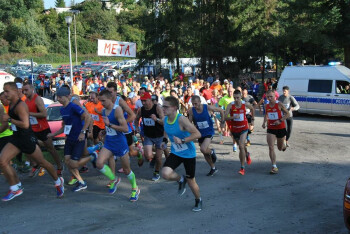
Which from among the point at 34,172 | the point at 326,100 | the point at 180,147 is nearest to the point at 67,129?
the point at 34,172

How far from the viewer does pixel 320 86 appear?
17562mm

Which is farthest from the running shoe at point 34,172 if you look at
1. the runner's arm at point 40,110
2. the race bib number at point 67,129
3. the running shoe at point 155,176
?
the running shoe at point 155,176

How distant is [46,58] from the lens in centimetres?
7244

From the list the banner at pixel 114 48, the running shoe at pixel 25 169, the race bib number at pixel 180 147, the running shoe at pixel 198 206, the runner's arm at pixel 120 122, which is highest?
the banner at pixel 114 48

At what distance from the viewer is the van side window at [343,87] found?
1680cm

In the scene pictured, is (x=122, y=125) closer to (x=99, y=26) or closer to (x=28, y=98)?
(x=28, y=98)

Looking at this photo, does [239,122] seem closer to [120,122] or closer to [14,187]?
[120,122]

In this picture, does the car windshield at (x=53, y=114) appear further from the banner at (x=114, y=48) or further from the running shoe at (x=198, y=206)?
the banner at (x=114, y=48)

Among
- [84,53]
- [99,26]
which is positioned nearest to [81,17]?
[99,26]

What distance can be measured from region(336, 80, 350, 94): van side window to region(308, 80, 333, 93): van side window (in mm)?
318

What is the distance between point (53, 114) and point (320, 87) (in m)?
10.9

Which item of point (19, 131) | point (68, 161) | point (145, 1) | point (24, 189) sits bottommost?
point (24, 189)

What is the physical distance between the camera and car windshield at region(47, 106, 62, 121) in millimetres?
12719

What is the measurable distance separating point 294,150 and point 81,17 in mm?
81763
